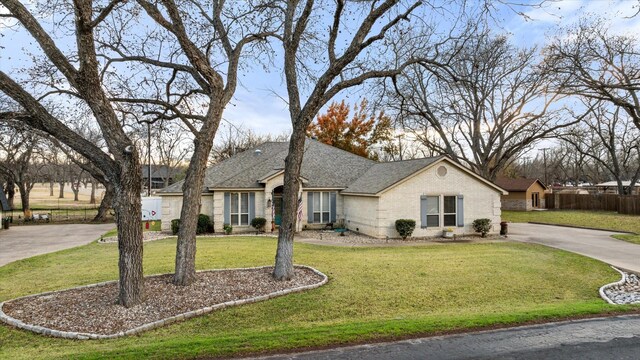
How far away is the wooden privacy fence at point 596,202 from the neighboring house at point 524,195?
2.98 feet

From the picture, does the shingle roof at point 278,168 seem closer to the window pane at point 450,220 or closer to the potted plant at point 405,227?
the potted plant at point 405,227

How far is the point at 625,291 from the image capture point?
32.3 ft

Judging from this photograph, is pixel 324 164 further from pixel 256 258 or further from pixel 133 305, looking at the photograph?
pixel 133 305

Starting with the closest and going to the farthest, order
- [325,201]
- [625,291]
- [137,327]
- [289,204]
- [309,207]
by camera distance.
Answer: [137,327]
[625,291]
[289,204]
[309,207]
[325,201]

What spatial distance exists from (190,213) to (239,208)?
13.3 meters

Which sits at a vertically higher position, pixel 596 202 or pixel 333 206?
pixel 333 206

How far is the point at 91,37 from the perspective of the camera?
7332mm

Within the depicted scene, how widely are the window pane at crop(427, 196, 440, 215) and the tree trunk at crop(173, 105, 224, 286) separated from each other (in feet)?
45.2

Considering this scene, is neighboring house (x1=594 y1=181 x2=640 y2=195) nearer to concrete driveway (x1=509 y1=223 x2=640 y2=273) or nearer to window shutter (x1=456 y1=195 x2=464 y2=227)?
concrete driveway (x1=509 y1=223 x2=640 y2=273)

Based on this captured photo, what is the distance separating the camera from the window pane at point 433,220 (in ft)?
66.1

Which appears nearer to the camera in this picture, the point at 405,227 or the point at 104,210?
the point at 405,227

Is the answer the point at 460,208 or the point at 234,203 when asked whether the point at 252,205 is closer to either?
the point at 234,203

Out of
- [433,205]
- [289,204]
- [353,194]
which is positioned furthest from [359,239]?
[289,204]

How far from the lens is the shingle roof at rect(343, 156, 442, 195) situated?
19908 mm
